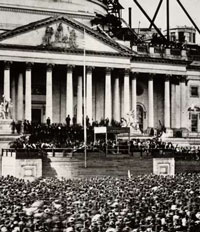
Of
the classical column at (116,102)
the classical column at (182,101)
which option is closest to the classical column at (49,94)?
the classical column at (116,102)

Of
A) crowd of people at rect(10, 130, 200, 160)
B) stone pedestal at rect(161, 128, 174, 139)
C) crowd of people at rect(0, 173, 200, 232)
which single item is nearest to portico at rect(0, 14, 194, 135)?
stone pedestal at rect(161, 128, 174, 139)

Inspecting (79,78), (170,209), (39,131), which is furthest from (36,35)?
(170,209)

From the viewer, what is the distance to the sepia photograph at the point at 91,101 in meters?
53.5

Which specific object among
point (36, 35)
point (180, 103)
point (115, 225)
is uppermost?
point (36, 35)

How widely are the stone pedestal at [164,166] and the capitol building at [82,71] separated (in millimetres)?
15539

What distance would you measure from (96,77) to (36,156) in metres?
30.6

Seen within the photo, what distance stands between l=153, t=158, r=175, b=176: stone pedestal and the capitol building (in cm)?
1554

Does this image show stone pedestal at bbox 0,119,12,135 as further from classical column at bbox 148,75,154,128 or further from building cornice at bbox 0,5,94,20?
classical column at bbox 148,75,154,128

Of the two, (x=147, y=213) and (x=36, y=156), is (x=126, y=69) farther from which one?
(x=147, y=213)

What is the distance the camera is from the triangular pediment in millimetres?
71875

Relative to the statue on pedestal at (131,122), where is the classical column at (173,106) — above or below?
above

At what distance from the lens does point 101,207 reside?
26516 millimetres

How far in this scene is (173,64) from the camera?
3307 inches

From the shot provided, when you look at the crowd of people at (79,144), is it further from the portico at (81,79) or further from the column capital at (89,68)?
the column capital at (89,68)
